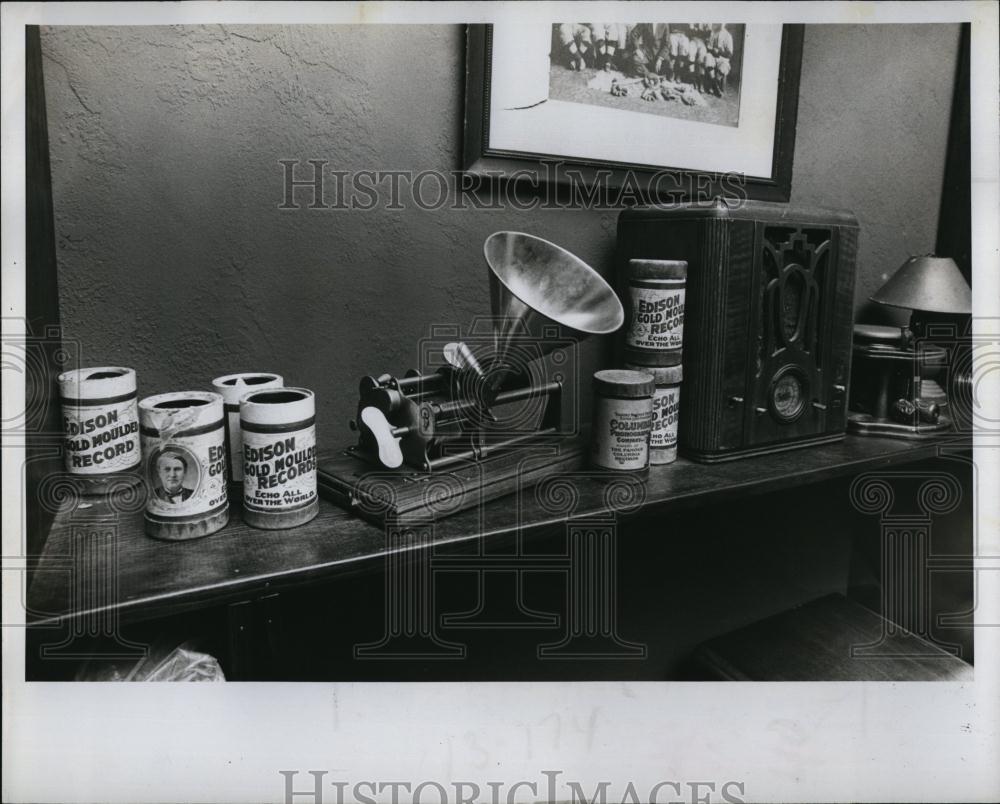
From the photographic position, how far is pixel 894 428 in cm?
188

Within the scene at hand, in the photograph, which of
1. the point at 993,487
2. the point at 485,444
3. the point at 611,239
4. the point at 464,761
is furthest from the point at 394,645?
the point at 993,487

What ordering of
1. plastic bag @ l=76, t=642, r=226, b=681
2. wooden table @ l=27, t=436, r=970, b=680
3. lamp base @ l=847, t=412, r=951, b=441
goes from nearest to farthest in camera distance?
wooden table @ l=27, t=436, r=970, b=680
plastic bag @ l=76, t=642, r=226, b=681
lamp base @ l=847, t=412, r=951, b=441

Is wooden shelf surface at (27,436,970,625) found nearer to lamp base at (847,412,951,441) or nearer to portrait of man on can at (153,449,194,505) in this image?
portrait of man on can at (153,449,194,505)

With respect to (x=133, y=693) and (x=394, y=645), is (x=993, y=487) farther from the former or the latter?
(x=133, y=693)

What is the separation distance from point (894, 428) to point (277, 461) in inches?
61.6

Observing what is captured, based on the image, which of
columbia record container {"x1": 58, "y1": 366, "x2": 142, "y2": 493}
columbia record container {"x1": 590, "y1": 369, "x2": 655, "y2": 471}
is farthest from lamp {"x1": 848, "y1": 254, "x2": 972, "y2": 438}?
columbia record container {"x1": 58, "y1": 366, "x2": 142, "y2": 493}

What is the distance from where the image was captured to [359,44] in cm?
152

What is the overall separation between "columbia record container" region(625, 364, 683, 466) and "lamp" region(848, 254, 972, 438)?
24.3 inches

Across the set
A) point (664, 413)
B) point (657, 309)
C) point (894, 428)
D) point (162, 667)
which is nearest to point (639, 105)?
point (657, 309)

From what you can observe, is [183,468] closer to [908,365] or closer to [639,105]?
[639,105]

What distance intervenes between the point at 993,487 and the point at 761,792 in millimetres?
766

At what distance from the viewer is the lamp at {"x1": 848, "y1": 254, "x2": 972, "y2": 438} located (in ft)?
6.20

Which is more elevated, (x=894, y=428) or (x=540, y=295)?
(x=540, y=295)

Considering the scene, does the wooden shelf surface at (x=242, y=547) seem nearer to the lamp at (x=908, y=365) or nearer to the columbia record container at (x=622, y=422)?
the columbia record container at (x=622, y=422)
